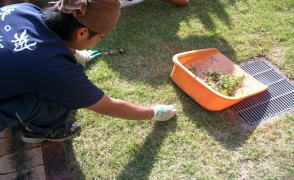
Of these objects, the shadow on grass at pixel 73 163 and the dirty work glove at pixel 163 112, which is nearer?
the shadow on grass at pixel 73 163

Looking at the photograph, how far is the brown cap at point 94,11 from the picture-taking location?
4.72 feet

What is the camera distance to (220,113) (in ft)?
7.60

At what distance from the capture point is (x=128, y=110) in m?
1.88

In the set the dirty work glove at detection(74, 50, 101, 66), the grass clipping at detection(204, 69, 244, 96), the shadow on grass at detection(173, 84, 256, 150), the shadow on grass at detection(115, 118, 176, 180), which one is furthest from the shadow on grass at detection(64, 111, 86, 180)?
the grass clipping at detection(204, 69, 244, 96)

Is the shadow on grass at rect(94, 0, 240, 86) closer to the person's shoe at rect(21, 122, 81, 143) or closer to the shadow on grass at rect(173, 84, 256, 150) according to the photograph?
the shadow on grass at rect(173, 84, 256, 150)

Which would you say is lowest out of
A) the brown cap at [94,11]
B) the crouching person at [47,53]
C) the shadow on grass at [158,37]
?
the shadow on grass at [158,37]

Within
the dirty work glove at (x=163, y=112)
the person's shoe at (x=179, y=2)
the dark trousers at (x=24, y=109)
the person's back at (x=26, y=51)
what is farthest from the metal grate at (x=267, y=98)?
the person's back at (x=26, y=51)

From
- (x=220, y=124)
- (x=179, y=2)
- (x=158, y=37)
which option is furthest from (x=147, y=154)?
(x=179, y=2)

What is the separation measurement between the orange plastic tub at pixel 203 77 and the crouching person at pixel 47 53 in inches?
31.2

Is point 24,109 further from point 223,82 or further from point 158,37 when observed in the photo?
point 158,37

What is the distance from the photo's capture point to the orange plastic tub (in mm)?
2188

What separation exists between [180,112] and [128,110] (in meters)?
0.56

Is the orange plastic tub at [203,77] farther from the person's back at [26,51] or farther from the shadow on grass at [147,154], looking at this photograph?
the person's back at [26,51]

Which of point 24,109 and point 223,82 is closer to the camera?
point 24,109
